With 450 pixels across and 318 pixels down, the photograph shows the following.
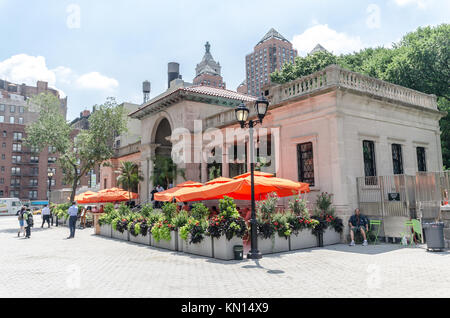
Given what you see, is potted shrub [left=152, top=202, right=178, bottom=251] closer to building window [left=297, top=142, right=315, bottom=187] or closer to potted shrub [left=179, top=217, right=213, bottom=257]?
potted shrub [left=179, top=217, right=213, bottom=257]

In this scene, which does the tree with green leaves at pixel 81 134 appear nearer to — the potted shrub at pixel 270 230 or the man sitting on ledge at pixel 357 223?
the potted shrub at pixel 270 230

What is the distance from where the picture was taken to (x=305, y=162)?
1717cm

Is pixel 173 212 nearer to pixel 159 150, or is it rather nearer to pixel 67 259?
pixel 67 259

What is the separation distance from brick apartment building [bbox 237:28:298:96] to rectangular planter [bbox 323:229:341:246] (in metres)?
146

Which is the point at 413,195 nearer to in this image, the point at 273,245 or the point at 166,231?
the point at 273,245

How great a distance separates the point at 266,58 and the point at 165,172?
5742 inches

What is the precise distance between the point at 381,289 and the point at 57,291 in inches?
270

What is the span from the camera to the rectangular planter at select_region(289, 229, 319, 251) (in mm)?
12711

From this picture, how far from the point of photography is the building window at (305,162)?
16.8 meters

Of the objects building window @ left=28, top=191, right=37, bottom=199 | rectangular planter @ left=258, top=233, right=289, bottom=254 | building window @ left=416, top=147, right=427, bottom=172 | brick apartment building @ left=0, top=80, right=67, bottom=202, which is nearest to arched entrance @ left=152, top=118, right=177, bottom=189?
rectangular planter @ left=258, top=233, right=289, bottom=254

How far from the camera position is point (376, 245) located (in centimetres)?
1335

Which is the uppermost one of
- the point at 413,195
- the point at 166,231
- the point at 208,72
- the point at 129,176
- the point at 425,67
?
the point at 208,72

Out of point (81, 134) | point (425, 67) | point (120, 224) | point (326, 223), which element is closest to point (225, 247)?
point (326, 223)
